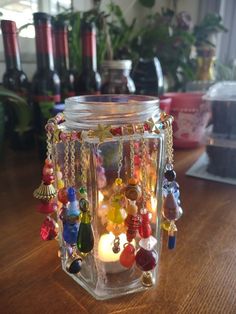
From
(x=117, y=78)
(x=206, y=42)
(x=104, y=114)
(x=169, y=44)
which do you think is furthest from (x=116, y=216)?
(x=206, y=42)

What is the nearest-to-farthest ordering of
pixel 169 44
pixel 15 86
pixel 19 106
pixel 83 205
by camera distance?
pixel 83 205, pixel 19 106, pixel 15 86, pixel 169 44

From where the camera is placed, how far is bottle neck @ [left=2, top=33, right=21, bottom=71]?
1.95 ft

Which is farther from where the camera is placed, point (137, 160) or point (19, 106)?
point (19, 106)

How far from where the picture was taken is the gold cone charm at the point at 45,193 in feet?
1.03

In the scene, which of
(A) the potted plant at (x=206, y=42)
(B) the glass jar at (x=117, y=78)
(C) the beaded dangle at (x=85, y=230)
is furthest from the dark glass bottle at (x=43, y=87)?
(A) the potted plant at (x=206, y=42)

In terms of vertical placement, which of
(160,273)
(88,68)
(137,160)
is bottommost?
(160,273)

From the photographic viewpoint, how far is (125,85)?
2.18 feet

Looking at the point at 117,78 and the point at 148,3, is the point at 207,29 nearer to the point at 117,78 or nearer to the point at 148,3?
the point at 148,3

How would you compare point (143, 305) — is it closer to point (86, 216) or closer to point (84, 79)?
point (86, 216)

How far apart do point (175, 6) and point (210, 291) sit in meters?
1.27

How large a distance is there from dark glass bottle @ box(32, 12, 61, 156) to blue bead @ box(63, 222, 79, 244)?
341 millimetres

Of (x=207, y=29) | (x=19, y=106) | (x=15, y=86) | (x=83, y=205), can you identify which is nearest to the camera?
(x=83, y=205)

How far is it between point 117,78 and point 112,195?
1.45 feet

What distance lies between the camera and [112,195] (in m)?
0.30
